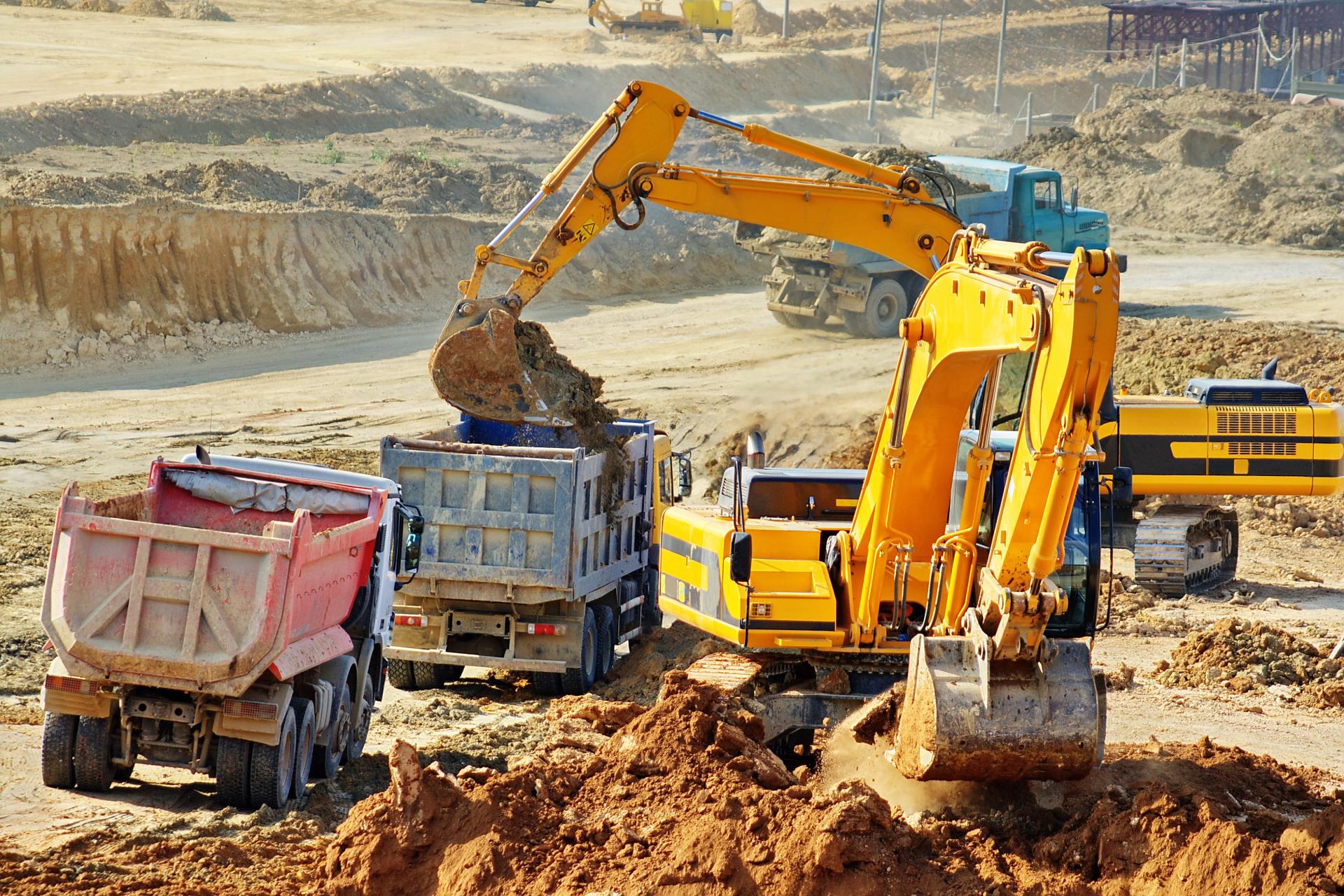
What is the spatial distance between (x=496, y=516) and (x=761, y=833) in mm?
5281

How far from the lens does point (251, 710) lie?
9383mm

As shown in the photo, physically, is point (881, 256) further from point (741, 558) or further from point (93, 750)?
point (93, 750)

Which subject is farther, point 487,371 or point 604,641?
point 487,371

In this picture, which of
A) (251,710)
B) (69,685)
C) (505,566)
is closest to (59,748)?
(69,685)

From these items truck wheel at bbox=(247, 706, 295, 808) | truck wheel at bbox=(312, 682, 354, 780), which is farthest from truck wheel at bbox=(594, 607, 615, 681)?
truck wheel at bbox=(247, 706, 295, 808)

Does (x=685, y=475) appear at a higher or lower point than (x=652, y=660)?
higher

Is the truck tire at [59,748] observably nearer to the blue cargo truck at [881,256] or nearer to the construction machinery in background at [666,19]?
the blue cargo truck at [881,256]

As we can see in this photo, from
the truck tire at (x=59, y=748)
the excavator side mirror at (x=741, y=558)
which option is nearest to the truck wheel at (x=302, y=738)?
the truck tire at (x=59, y=748)

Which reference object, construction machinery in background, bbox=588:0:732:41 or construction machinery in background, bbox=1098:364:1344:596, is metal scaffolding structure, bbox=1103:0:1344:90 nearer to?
construction machinery in background, bbox=588:0:732:41

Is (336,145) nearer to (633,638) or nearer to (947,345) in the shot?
(633,638)

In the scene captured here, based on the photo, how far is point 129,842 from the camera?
877cm

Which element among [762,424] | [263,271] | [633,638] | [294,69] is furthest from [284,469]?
[294,69]

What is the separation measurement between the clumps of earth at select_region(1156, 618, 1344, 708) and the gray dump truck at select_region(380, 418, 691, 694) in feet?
16.1

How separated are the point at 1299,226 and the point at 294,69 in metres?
27.3
